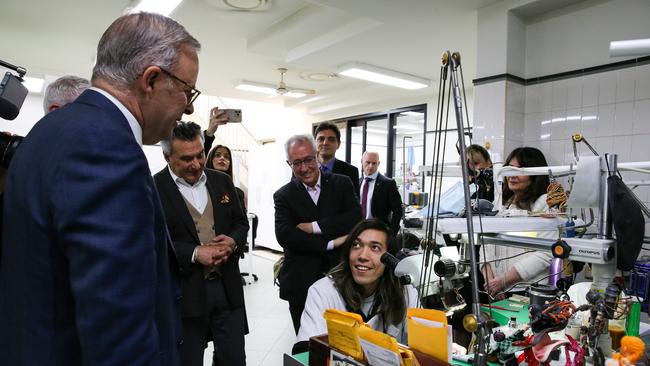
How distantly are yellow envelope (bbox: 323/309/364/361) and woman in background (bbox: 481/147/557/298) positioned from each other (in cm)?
95

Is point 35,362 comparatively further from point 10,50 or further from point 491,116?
point 10,50

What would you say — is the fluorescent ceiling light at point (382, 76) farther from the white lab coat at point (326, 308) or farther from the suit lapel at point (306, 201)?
the white lab coat at point (326, 308)

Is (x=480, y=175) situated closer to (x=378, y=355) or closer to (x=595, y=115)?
(x=378, y=355)

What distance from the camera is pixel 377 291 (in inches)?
63.4

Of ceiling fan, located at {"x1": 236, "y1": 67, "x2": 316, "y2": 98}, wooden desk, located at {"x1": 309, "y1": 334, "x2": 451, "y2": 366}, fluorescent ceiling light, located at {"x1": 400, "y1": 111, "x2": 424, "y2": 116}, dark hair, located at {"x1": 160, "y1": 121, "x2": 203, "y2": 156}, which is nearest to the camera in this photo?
wooden desk, located at {"x1": 309, "y1": 334, "x2": 451, "y2": 366}

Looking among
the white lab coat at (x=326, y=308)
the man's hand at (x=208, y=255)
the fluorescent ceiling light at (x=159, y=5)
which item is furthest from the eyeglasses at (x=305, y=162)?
the fluorescent ceiling light at (x=159, y=5)

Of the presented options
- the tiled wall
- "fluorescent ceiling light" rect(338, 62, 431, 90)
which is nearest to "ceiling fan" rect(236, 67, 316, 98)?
"fluorescent ceiling light" rect(338, 62, 431, 90)

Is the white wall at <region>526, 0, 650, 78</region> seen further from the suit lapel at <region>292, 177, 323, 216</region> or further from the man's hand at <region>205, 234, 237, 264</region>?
the man's hand at <region>205, 234, 237, 264</region>

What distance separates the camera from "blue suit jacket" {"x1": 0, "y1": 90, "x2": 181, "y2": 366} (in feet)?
2.18

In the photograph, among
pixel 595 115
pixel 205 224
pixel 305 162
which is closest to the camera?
pixel 205 224

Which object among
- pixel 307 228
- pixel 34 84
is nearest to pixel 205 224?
pixel 307 228

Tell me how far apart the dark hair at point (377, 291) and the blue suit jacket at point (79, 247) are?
926 mm

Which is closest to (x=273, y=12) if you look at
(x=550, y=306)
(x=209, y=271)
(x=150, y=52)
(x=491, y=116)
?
(x=491, y=116)

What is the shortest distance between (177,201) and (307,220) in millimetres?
742
